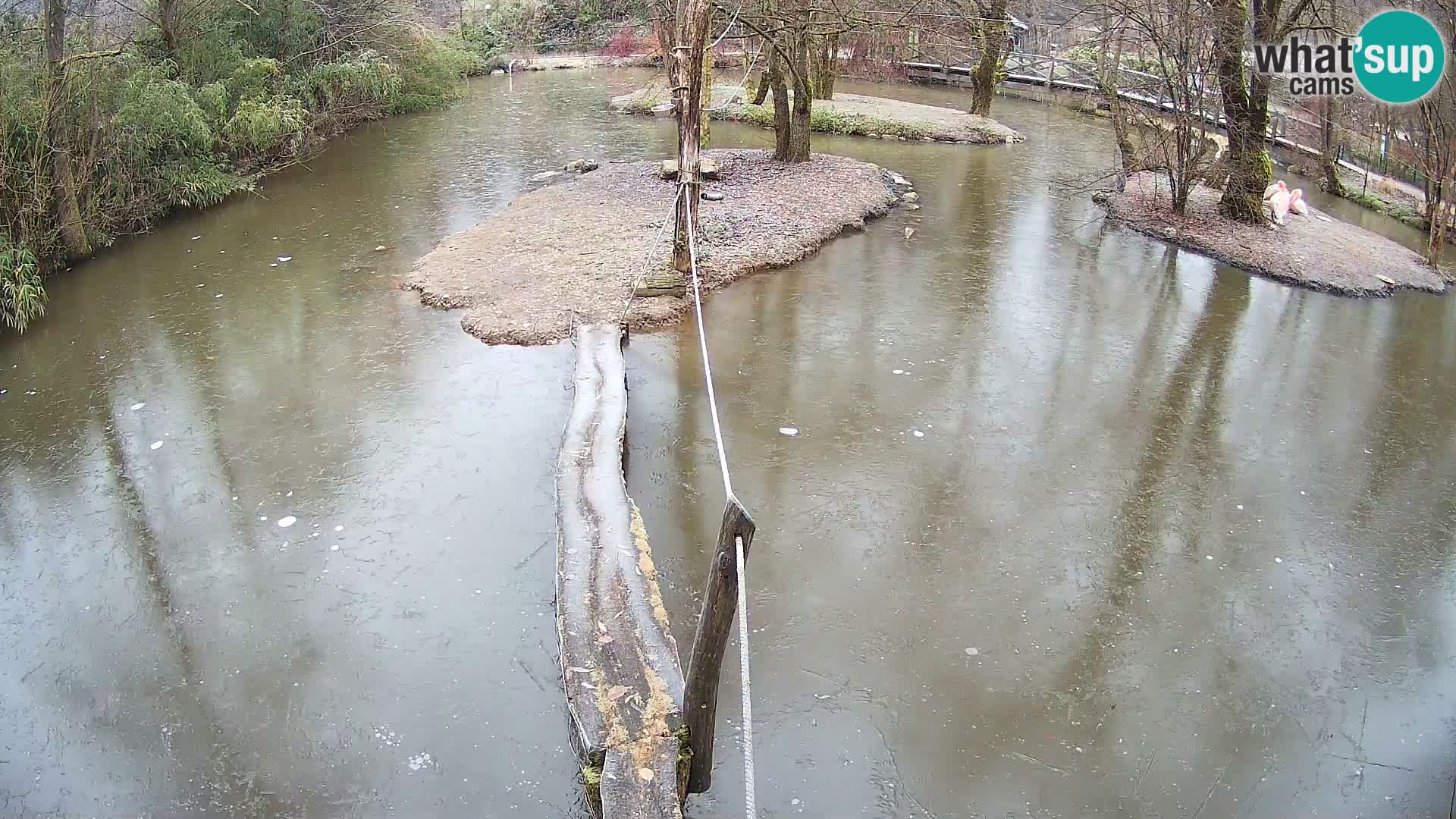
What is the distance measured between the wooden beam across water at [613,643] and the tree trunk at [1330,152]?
1352 cm

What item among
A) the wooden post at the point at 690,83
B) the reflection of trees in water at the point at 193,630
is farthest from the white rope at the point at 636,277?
the reflection of trees in water at the point at 193,630

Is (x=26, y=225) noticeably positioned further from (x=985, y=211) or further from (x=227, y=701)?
(x=985, y=211)

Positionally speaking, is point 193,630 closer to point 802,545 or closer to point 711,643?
point 711,643

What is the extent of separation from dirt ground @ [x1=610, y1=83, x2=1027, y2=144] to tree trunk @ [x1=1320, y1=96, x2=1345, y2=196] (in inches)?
188

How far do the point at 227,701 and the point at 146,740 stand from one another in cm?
34

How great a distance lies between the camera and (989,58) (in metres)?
17.8

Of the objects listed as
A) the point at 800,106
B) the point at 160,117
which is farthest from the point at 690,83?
the point at 160,117

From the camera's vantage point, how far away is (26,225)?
938cm

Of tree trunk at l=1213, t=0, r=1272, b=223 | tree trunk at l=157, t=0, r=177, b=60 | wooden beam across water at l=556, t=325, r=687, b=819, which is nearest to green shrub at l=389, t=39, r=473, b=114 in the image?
tree trunk at l=157, t=0, r=177, b=60

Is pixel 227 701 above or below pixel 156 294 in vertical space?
below

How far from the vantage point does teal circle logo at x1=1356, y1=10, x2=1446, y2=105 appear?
10.9m

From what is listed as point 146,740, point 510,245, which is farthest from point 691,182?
point 146,740

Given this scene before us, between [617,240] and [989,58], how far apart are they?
10807 mm

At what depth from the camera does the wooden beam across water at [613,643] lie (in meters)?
3.50
